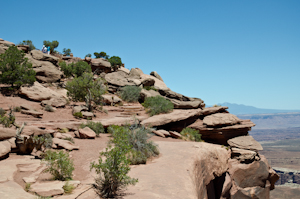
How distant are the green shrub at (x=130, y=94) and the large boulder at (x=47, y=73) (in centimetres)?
886

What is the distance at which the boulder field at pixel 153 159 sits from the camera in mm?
6566

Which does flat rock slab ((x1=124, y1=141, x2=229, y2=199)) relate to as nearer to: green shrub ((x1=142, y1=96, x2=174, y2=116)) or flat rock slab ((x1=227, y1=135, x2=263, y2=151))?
flat rock slab ((x1=227, y1=135, x2=263, y2=151))

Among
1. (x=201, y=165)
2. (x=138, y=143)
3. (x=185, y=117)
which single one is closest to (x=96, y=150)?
(x=138, y=143)

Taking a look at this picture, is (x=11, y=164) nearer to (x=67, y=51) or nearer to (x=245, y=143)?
(x=245, y=143)

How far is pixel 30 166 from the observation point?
830cm

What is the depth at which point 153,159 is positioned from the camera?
401 inches

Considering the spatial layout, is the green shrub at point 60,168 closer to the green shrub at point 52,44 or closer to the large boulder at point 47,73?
the large boulder at point 47,73

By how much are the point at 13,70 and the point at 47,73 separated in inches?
247

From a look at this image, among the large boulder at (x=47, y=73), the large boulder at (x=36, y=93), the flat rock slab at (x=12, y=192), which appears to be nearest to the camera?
the flat rock slab at (x=12, y=192)

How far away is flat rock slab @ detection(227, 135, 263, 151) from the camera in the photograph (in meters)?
17.1

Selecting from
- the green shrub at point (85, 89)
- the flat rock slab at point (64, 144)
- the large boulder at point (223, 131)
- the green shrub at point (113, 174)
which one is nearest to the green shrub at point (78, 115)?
the green shrub at point (85, 89)

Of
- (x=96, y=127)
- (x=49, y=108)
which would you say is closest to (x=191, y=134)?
(x=96, y=127)

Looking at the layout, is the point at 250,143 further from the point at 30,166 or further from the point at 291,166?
the point at 291,166

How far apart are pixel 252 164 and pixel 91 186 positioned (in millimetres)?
13126
